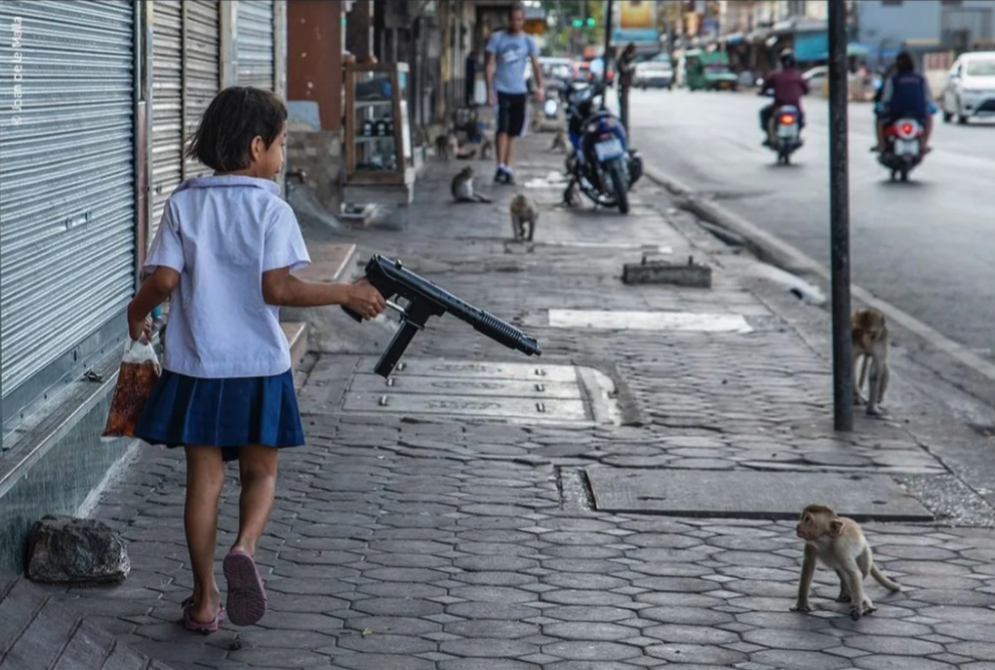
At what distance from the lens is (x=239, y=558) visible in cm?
478

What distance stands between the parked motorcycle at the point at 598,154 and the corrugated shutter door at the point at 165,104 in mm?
10152

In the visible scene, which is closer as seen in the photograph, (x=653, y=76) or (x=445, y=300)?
(x=445, y=300)

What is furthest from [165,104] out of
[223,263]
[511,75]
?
[511,75]

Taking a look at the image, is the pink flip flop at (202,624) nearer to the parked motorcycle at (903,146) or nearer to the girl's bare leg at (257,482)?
the girl's bare leg at (257,482)

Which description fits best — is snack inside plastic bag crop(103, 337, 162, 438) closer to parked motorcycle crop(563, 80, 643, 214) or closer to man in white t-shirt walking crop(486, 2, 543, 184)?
parked motorcycle crop(563, 80, 643, 214)

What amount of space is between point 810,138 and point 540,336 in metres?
26.7

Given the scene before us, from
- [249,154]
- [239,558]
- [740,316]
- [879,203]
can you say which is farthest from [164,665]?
[879,203]

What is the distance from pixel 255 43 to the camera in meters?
12.3

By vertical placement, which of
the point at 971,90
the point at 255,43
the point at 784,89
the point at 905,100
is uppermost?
the point at 971,90

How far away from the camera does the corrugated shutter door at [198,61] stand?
366 inches

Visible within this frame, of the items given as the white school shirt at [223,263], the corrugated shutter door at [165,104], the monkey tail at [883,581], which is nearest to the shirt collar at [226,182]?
the white school shirt at [223,263]

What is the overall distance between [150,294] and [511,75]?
58.1 ft

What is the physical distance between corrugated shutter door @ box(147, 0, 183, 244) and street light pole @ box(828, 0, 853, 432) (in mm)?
3099

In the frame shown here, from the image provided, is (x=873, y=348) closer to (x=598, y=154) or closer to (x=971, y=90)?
(x=598, y=154)
